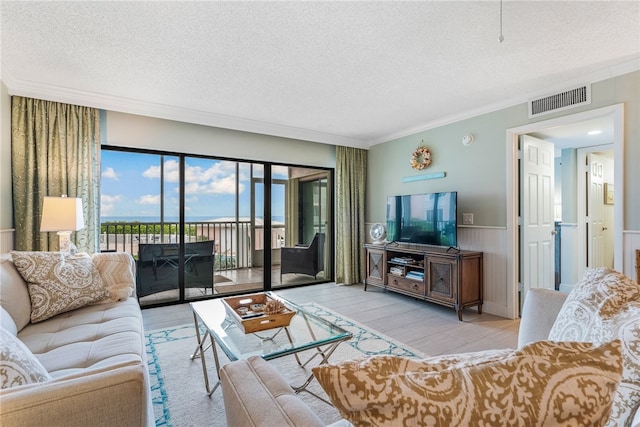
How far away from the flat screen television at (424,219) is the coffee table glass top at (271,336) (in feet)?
7.33

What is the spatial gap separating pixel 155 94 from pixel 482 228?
391 cm

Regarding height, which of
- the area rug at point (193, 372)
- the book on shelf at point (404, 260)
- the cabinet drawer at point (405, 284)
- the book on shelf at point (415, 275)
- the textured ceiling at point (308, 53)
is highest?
the textured ceiling at point (308, 53)

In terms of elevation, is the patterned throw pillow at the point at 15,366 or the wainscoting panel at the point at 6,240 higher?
the wainscoting panel at the point at 6,240

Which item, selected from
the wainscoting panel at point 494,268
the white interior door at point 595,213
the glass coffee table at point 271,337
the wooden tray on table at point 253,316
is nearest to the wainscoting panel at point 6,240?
the glass coffee table at point 271,337

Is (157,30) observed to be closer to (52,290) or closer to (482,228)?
(52,290)

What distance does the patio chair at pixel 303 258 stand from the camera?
15.6ft

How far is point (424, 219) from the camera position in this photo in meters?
3.85

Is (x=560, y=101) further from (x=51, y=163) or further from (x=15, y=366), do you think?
(x=51, y=163)

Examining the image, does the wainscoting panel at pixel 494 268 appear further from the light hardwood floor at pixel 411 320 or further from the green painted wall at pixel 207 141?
the green painted wall at pixel 207 141

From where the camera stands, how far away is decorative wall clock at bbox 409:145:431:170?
4.14 m

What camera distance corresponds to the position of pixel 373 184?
5.13 meters

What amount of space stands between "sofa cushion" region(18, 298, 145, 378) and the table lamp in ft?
2.90

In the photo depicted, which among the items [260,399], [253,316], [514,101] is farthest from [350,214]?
[260,399]

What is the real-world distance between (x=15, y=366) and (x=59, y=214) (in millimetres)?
2177
